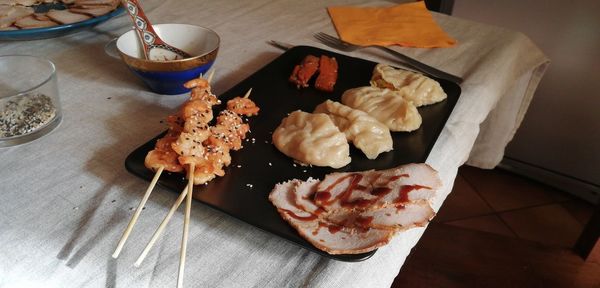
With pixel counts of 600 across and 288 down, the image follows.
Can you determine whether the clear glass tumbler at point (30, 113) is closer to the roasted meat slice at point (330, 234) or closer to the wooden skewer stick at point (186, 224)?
the wooden skewer stick at point (186, 224)

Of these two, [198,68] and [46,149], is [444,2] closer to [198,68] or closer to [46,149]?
[198,68]

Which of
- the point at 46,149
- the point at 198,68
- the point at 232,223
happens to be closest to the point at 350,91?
the point at 198,68

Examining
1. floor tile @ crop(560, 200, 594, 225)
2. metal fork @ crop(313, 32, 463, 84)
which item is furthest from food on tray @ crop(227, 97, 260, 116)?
floor tile @ crop(560, 200, 594, 225)

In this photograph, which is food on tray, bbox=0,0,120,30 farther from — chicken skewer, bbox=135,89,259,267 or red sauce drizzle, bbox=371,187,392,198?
red sauce drizzle, bbox=371,187,392,198

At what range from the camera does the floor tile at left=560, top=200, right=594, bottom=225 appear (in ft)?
6.98

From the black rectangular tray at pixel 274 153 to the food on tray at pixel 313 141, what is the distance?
16mm

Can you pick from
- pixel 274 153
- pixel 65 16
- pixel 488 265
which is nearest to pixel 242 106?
pixel 274 153

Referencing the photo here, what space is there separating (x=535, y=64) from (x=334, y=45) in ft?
2.08

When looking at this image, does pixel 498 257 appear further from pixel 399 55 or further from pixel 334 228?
pixel 334 228

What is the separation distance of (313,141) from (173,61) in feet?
1.26

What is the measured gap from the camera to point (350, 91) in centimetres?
106

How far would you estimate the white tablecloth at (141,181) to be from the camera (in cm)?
65

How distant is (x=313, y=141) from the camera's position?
847 millimetres

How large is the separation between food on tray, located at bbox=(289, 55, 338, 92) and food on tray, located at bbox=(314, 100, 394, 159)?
0.13m
